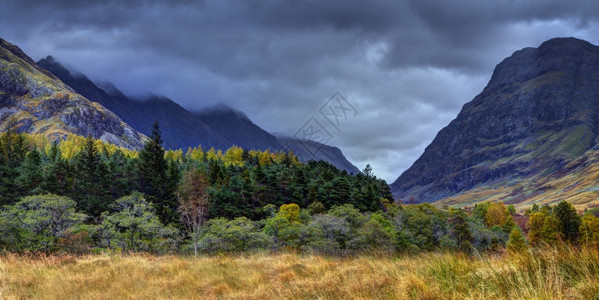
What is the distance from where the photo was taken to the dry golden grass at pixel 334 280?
5512 millimetres

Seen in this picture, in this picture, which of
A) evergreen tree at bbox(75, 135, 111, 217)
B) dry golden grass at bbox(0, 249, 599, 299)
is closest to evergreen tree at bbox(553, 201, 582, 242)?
dry golden grass at bbox(0, 249, 599, 299)

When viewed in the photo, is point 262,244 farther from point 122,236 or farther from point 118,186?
point 118,186

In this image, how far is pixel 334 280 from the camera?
291 inches

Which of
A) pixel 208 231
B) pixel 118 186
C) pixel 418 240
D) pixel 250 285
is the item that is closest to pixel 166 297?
pixel 250 285

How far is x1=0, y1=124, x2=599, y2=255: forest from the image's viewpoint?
1484 inches

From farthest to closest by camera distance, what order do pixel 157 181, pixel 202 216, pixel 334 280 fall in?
pixel 157 181 < pixel 202 216 < pixel 334 280

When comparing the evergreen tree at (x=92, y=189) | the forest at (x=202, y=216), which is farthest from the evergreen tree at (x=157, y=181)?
the evergreen tree at (x=92, y=189)

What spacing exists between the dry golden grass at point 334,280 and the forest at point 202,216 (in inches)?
813

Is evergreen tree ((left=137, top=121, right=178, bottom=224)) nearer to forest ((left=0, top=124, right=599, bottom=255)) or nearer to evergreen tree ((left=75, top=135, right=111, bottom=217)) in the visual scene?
forest ((left=0, top=124, right=599, bottom=255))

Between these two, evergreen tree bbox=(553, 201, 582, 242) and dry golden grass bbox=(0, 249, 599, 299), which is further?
evergreen tree bbox=(553, 201, 582, 242)

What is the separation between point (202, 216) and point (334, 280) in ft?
203

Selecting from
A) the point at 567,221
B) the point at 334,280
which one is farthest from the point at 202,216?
the point at 567,221

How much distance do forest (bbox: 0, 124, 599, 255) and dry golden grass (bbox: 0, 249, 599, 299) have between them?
20649mm

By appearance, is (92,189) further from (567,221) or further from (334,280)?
(567,221)
